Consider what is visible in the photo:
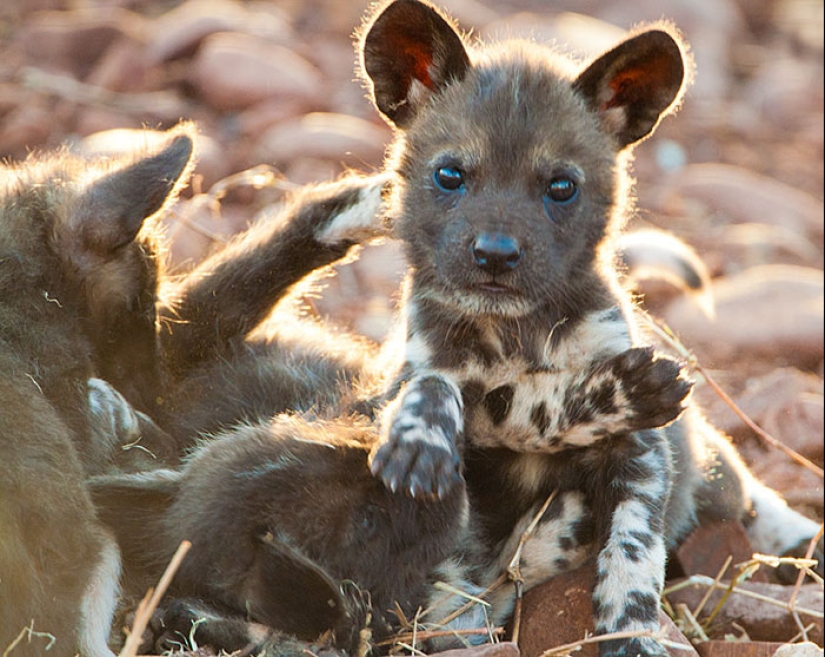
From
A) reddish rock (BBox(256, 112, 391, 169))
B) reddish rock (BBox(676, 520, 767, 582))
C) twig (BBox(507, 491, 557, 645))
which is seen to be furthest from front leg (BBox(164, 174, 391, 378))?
reddish rock (BBox(256, 112, 391, 169))

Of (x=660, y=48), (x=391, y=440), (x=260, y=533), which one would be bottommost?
(x=260, y=533)

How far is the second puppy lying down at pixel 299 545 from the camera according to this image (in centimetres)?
350

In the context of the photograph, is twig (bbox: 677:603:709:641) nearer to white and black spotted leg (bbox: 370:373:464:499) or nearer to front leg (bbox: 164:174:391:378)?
white and black spotted leg (bbox: 370:373:464:499)

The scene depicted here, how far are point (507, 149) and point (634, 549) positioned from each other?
127 centimetres

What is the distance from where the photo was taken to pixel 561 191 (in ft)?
12.7

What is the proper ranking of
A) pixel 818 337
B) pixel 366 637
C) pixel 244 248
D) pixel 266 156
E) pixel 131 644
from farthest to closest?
pixel 266 156 → pixel 818 337 → pixel 244 248 → pixel 366 637 → pixel 131 644

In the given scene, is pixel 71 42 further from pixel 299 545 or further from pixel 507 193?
pixel 299 545

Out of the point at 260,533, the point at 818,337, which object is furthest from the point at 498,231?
the point at 818,337

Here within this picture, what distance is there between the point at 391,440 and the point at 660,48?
152 cm

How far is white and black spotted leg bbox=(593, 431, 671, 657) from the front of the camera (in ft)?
11.9

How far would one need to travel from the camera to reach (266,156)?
284 inches

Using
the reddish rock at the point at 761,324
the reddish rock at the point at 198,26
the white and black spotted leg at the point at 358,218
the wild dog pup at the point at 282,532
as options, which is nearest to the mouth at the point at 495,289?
the wild dog pup at the point at 282,532

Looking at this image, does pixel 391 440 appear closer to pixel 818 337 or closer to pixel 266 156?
pixel 818 337

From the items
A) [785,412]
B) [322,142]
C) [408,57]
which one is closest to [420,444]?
[408,57]
